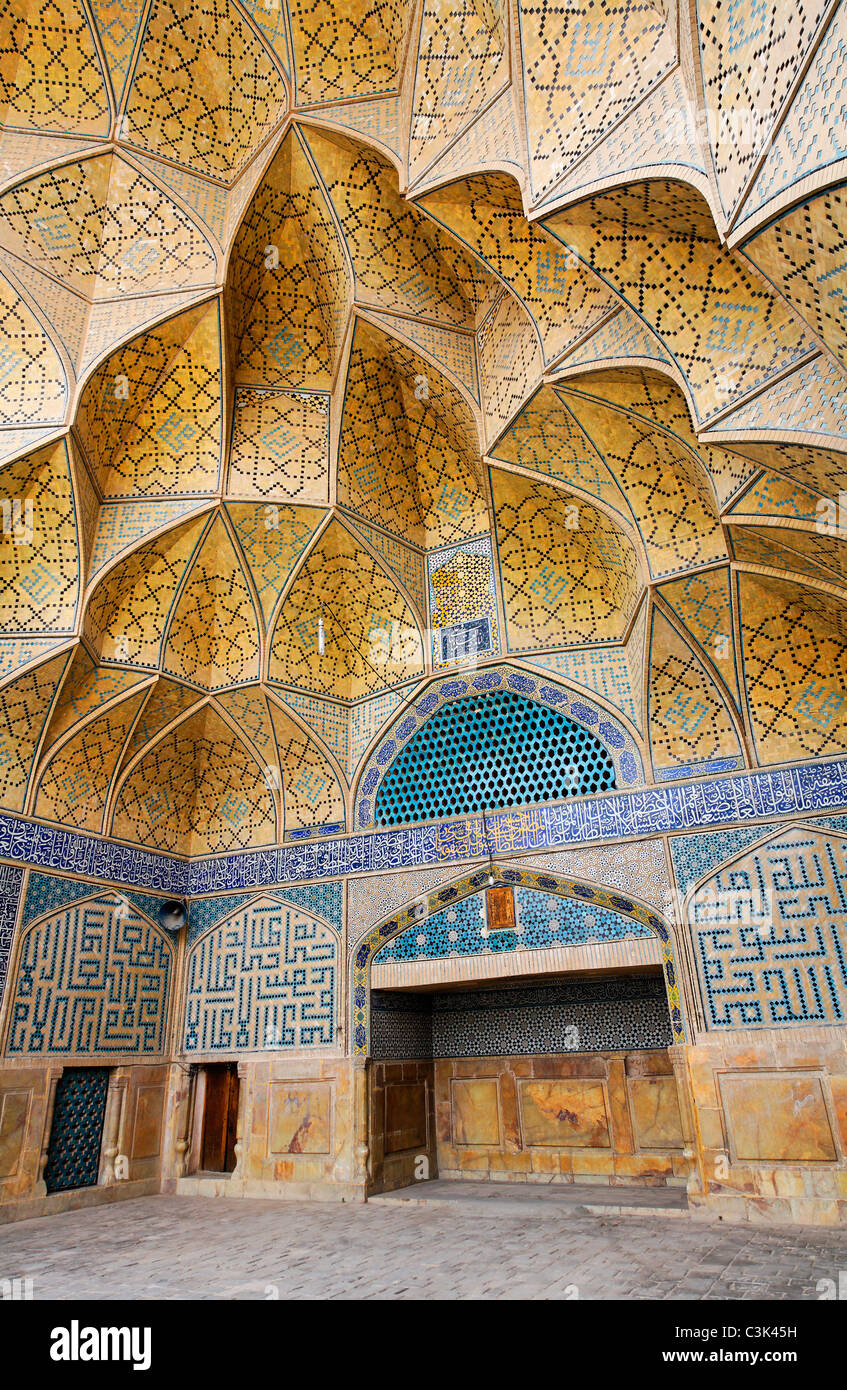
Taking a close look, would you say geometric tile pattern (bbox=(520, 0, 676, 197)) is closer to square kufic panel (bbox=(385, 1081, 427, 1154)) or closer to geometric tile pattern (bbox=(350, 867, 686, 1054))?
geometric tile pattern (bbox=(350, 867, 686, 1054))

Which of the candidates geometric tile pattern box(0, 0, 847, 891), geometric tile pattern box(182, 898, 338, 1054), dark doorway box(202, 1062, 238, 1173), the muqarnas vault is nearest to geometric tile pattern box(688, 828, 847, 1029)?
the muqarnas vault

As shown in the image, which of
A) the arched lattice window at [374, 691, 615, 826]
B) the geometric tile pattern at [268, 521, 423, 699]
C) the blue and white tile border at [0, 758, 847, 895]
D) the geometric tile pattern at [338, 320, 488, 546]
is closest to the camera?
the blue and white tile border at [0, 758, 847, 895]

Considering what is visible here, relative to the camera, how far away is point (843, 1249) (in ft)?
18.2

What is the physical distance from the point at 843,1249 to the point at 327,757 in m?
6.37

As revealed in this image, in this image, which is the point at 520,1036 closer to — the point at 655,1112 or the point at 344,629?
the point at 655,1112

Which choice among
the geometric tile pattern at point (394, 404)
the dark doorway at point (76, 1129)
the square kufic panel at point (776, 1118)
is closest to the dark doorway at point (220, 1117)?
the dark doorway at point (76, 1129)

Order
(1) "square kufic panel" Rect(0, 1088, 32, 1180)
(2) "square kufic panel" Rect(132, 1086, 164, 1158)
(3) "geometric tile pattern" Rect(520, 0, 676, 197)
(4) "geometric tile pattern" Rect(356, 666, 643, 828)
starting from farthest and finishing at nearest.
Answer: (2) "square kufic panel" Rect(132, 1086, 164, 1158), (4) "geometric tile pattern" Rect(356, 666, 643, 828), (1) "square kufic panel" Rect(0, 1088, 32, 1180), (3) "geometric tile pattern" Rect(520, 0, 676, 197)

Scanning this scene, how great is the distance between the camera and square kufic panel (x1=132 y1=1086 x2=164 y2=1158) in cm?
921

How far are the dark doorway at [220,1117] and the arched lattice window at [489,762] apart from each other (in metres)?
3.47

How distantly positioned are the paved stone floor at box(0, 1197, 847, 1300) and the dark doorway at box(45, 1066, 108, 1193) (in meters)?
0.70

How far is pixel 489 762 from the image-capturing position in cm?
925

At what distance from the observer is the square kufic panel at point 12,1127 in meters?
7.88

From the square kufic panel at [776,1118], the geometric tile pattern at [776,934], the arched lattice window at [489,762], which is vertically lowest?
the square kufic panel at [776,1118]

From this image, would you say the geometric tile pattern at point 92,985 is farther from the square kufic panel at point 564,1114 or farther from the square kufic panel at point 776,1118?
the square kufic panel at point 776,1118
